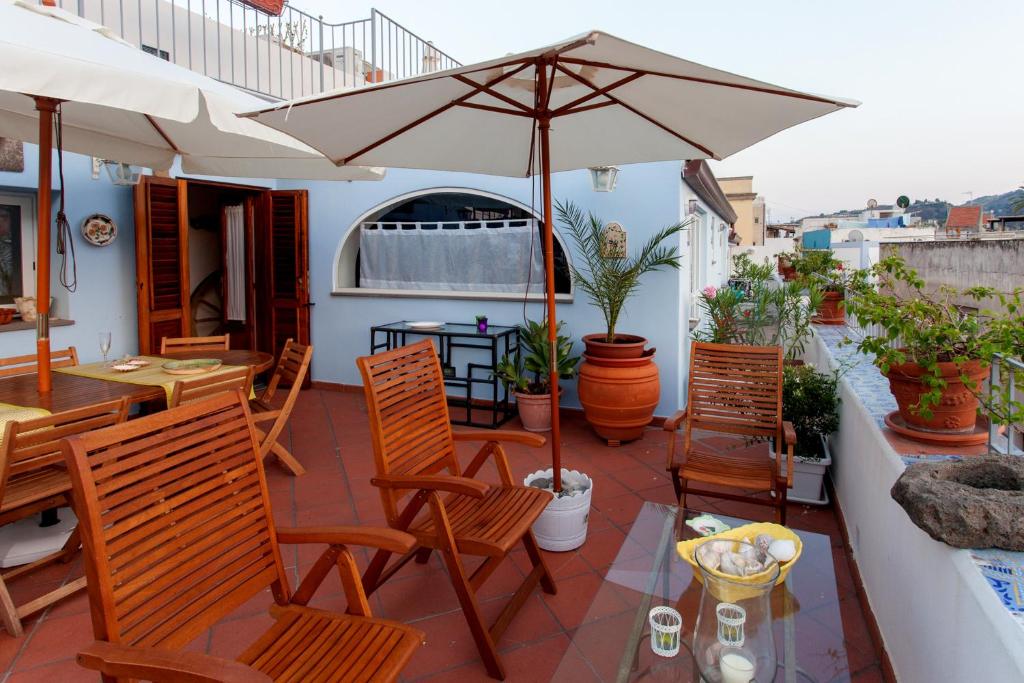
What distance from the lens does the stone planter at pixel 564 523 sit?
121 inches

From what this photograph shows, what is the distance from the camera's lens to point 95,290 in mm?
5340

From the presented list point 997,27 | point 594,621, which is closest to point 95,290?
point 594,621

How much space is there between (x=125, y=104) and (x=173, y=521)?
1.77 metres

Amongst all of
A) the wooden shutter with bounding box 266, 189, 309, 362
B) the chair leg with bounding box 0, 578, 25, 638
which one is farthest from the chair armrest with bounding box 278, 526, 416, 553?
the wooden shutter with bounding box 266, 189, 309, 362

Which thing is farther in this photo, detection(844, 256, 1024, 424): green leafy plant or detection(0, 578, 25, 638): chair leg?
detection(0, 578, 25, 638): chair leg

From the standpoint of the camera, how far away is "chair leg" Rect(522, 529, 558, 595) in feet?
8.87

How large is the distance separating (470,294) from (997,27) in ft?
20.4

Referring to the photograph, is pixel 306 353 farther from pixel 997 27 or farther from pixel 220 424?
pixel 997 27

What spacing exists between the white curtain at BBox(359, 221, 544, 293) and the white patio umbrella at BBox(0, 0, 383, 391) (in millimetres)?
2120

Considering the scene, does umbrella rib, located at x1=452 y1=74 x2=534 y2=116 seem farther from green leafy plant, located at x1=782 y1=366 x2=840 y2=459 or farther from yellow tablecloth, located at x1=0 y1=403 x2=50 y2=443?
yellow tablecloth, located at x1=0 y1=403 x2=50 y2=443

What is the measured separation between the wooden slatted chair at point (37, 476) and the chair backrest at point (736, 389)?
2.94m

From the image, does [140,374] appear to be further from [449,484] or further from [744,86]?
[744,86]

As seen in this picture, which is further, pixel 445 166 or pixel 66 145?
pixel 66 145

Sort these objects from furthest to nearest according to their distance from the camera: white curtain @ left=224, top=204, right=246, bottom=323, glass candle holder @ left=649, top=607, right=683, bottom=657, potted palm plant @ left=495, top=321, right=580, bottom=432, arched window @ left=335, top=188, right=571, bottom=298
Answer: white curtain @ left=224, top=204, right=246, bottom=323
arched window @ left=335, top=188, right=571, bottom=298
potted palm plant @ left=495, top=321, right=580, bottom=432
glass candle holder @ left=649, top=607, right=683, bottom=657
